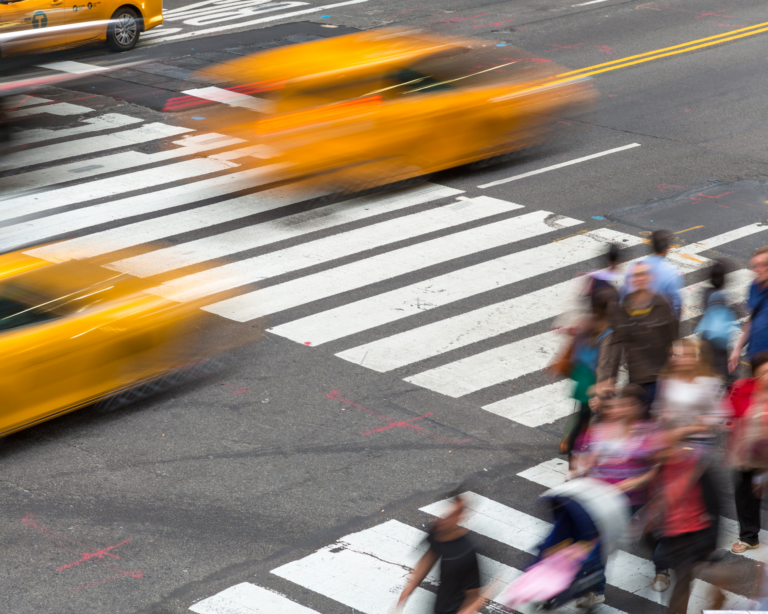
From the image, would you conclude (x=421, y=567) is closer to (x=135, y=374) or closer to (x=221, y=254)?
(x=135, y=374)

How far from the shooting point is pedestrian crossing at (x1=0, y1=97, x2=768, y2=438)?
10570 millimetres

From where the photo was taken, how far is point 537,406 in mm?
9586

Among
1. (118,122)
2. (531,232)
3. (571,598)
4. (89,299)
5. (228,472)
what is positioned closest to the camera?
(571,598)

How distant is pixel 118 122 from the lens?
18.1m

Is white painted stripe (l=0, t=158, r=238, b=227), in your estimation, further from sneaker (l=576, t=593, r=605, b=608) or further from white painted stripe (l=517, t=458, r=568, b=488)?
sneaker (l=576, t=593, r=605, b=608)

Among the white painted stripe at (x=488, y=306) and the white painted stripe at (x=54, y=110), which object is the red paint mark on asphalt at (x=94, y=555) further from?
the white painted stripe at (x=54, y=110)

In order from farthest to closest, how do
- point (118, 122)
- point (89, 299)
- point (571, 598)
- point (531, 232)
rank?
point (118, 122) < point (531, 232) < point (89, 299) < point (571, 598)

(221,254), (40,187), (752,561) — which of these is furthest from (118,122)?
(752,561)

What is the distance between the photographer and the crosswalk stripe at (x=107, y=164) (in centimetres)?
1546

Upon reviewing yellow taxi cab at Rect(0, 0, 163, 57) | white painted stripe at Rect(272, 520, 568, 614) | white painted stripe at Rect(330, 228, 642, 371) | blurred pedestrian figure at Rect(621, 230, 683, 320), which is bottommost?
white painted stripe at Rect(272, 520, 568, 614)

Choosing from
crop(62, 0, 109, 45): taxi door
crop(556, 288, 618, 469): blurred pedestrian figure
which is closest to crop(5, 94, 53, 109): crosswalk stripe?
crop(62, 0, 109, 45): taxi door

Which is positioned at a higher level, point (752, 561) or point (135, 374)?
point (135, 374)

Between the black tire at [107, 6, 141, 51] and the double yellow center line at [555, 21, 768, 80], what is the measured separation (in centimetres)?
926

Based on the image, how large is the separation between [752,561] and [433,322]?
183 inches
